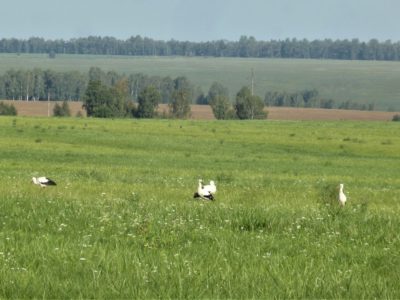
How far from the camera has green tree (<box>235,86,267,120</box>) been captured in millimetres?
145375

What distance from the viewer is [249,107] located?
146m

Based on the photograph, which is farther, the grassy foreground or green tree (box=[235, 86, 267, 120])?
green tree (box=[235, 86, 267, 120])

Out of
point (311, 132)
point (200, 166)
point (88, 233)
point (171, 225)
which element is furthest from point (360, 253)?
point (311, 132)

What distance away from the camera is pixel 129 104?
479ft

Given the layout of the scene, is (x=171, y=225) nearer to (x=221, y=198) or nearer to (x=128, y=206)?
(x=128, y=206)

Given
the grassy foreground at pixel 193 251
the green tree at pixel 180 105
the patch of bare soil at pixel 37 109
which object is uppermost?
the grassy foreground at pixel 193 251

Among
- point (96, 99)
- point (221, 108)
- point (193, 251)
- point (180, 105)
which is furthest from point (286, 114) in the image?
point (193, 251)

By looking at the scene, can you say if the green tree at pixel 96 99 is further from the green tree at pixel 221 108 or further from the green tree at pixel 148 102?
the green tree at pixel 221 108

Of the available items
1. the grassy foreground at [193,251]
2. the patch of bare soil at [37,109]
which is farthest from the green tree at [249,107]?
the grassy foreground at [193,251]

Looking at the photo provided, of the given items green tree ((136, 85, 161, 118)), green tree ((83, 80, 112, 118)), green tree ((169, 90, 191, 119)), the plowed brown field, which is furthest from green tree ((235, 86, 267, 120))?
green tree ((83, 80, 112, 118))

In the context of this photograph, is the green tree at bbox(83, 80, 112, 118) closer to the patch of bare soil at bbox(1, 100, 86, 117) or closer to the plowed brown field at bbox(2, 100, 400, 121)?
the plowed brown field at bbox(2, 100, 400, 121)

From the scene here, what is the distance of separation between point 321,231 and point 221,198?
1002 centimetres

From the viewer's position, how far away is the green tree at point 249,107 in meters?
145

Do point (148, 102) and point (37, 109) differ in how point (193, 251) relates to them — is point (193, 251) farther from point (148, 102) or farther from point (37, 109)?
point (37, 109)
